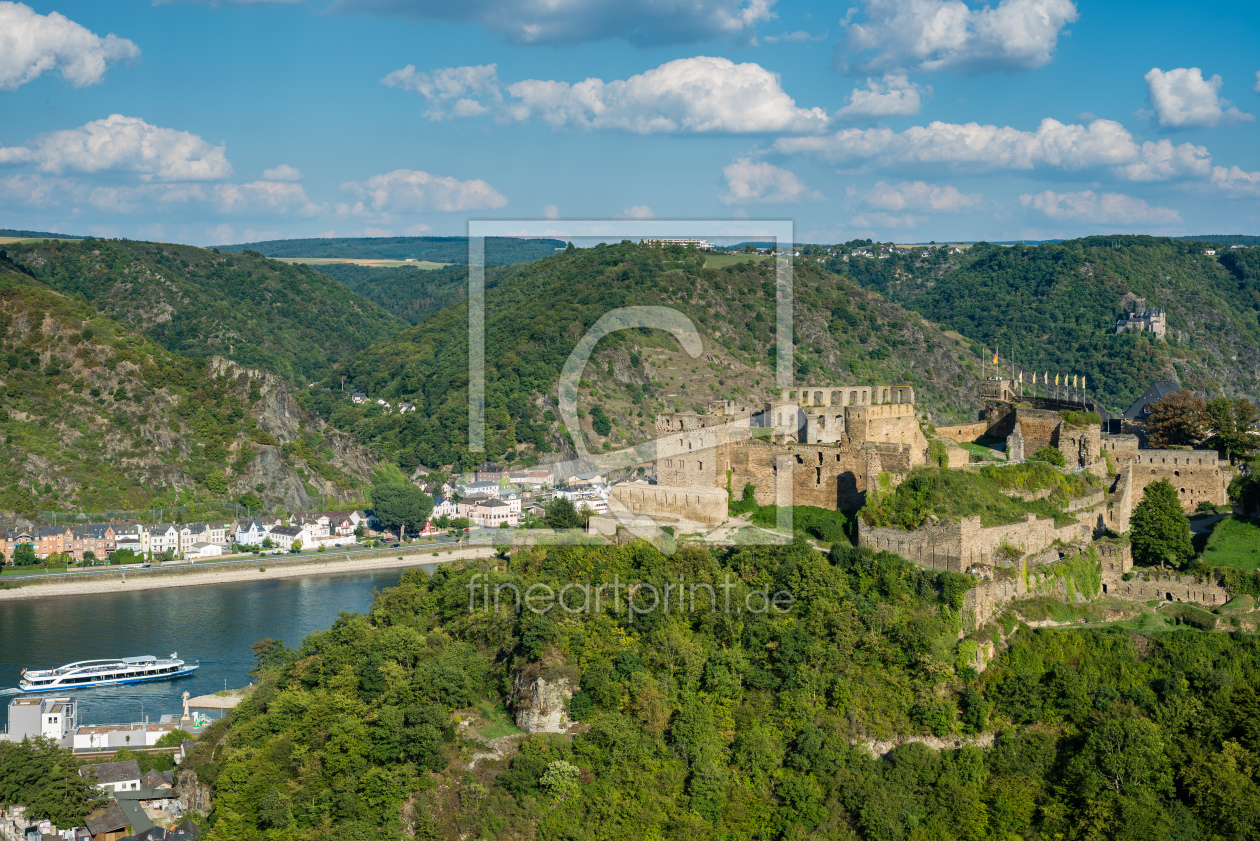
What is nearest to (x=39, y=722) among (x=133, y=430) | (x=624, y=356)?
(x=133, y=430)

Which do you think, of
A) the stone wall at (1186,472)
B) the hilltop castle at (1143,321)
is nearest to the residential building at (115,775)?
the stone wall at (1186,472)

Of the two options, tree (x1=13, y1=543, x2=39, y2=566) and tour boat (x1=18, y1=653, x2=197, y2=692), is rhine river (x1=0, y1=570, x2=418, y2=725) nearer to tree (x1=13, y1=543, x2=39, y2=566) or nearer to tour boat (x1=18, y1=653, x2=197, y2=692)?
tour boat (x1=18, y1=653, x2=197, y2=692)

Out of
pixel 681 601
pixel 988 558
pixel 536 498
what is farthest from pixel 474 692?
pixel 536 498

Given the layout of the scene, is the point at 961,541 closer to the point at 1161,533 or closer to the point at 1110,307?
the point at 1161,533

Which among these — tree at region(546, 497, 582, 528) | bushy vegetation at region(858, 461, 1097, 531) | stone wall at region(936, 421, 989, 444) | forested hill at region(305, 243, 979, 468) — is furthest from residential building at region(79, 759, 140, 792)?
forested hill at region(305, 243, 979, 468)

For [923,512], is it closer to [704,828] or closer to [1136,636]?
[1136,636]
